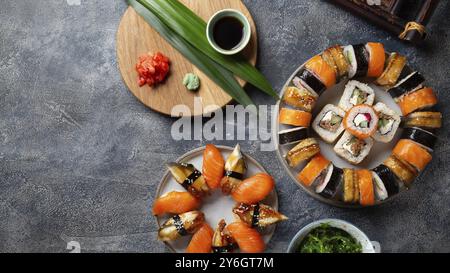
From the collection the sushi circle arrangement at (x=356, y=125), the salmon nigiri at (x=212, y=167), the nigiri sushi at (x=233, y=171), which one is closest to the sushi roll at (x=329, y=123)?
the sushi circle arrangement at (x=356, y=125)

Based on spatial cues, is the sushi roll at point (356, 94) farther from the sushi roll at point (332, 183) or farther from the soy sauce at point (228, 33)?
the soy sauce at point (228, 33)

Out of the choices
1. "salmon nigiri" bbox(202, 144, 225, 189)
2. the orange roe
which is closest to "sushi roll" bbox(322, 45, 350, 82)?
"salmon nigiri" bbox(202, 144, 225, 189)

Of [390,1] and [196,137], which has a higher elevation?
[390,1]

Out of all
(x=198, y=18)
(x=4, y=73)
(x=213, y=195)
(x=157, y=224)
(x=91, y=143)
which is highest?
(x=198, y=18)

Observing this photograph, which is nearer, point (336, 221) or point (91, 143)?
point (336, 221)

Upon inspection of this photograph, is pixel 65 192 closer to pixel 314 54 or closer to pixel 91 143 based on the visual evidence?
pixel 91 143

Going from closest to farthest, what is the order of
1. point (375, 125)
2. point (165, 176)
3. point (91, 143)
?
point (375, 125) → point (165, 176) → point (91, 143)

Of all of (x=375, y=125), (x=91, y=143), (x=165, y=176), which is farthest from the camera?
(x=91, y=143)

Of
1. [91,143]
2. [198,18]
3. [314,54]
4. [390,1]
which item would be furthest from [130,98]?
[390,1]

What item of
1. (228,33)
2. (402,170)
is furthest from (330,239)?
(228,33)
